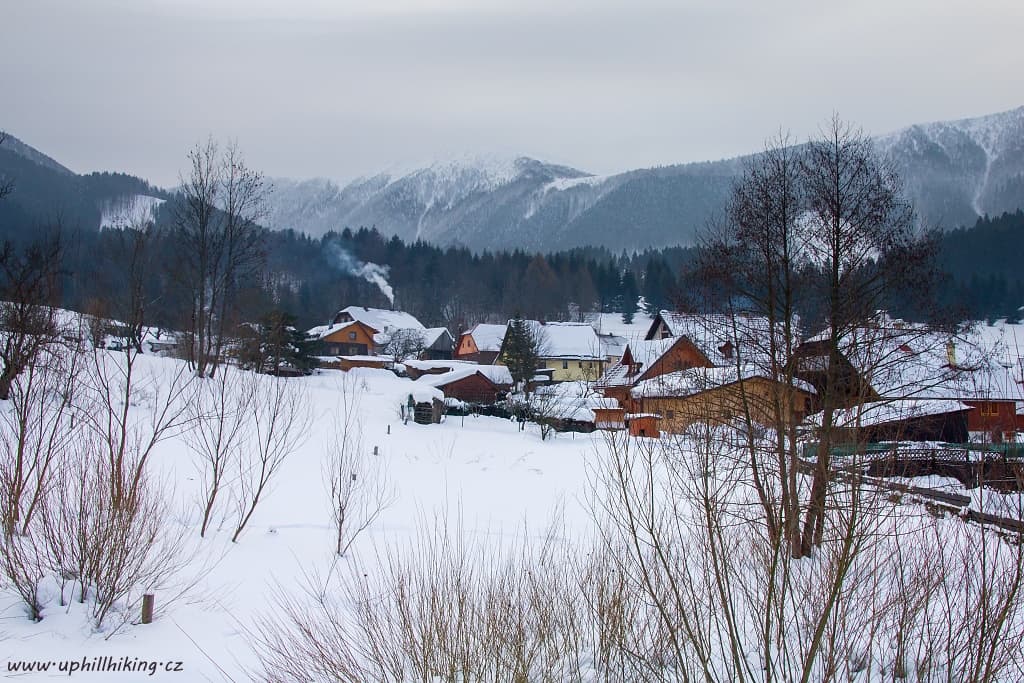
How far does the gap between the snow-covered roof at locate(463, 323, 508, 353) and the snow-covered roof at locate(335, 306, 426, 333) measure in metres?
8.73

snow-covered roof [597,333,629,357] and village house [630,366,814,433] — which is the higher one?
snow-covered roof [597,333,629,357]

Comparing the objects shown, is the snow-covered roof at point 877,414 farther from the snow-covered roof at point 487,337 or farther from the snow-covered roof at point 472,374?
the snow-covered roof at point 487,337

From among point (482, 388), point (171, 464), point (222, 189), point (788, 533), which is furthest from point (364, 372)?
point (788, 533)

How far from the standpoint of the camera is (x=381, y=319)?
76.9m

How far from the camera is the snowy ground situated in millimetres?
7613

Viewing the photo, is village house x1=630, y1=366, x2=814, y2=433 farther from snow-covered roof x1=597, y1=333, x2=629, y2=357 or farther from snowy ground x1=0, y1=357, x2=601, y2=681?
snow-covered roof x1=597, y1=333, x2=629, y2=357

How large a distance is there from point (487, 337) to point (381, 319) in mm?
15470

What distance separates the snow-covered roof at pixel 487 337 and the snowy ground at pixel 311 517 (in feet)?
97.3

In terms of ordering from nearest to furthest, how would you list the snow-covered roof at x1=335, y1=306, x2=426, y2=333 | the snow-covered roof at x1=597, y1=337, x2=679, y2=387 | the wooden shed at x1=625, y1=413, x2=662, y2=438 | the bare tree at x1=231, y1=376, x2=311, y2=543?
the wooden shed at x1=625, y1=413, x2=662, y2=438, the snow-covered roof at x1=597, y1=337, x2=679, y2=387, the bare tree at x1=231, y1=376, x2=311, y2=543, the snow-covered roof at x1=335, y1=306, x2=426, y2=333

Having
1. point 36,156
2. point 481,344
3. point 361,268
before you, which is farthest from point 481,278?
point 36,156

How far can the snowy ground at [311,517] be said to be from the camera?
761 cm

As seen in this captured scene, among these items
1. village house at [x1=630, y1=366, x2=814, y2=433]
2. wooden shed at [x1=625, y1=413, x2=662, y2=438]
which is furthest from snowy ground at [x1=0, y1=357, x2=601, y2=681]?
village house at [x1=630, y1=366, x2=814, y2=433]

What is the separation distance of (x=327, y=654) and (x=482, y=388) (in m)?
37.2

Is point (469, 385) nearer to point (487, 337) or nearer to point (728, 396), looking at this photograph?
point (487, 337)
